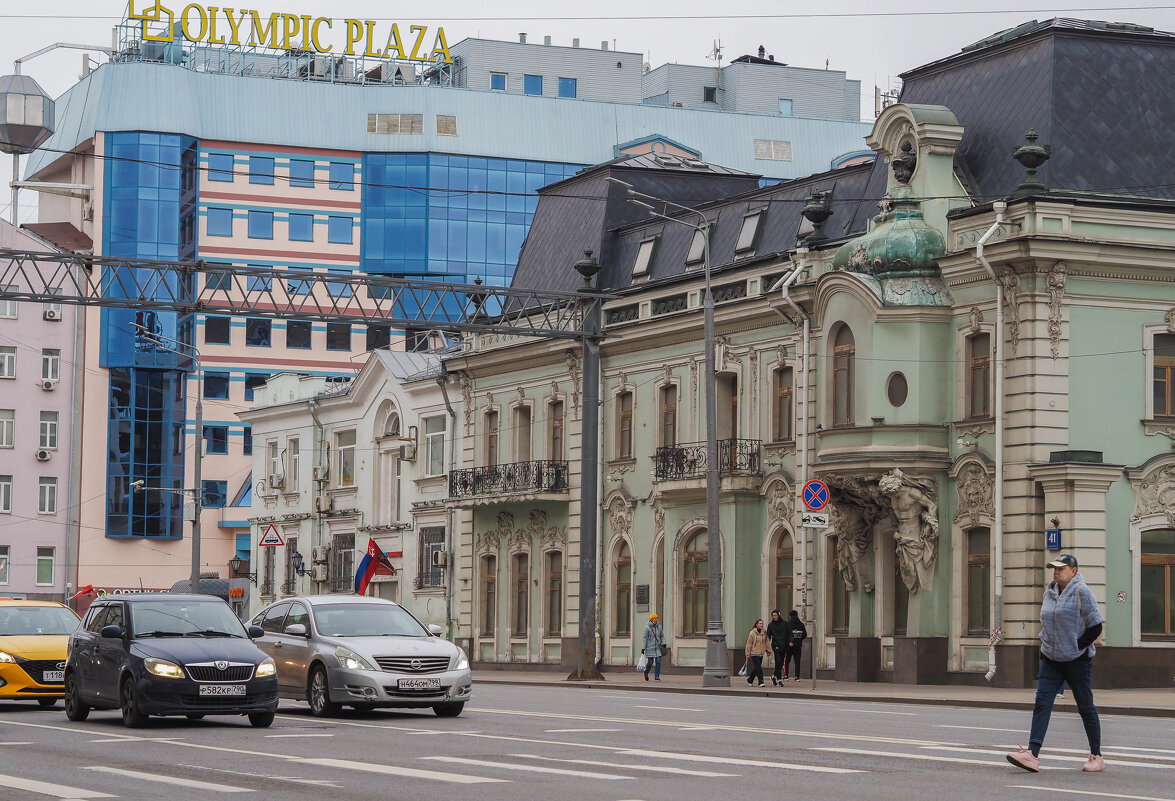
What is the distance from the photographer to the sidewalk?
27.2m

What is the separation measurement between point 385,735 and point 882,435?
62.9 feet

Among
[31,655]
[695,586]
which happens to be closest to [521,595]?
[695,586]

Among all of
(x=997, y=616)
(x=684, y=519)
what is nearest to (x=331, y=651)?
(x=997, y=616)

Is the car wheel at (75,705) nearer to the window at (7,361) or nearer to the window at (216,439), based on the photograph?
the window at (7,361)

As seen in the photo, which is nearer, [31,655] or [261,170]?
[31,655]

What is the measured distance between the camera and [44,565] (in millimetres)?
84000

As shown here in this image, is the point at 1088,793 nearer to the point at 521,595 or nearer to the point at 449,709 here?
the point at 449,709

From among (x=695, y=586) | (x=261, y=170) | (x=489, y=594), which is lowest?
(x=489, y=594)

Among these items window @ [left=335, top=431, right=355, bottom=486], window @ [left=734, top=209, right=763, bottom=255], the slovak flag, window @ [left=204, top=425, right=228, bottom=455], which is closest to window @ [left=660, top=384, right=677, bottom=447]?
window @ [left=734, top=209, right=763, bottom=255]

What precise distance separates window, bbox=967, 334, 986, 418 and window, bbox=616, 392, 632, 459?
12.0 meters

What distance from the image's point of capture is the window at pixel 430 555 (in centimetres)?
5569

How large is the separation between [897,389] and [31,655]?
1821cm

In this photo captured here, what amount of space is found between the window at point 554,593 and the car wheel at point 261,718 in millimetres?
28123

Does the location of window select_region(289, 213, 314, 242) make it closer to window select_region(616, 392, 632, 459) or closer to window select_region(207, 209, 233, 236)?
window select_region(207, 209, 233, 236)
